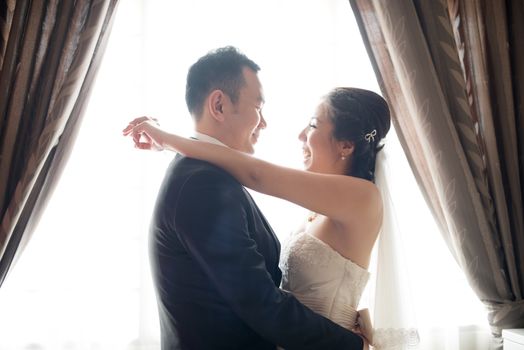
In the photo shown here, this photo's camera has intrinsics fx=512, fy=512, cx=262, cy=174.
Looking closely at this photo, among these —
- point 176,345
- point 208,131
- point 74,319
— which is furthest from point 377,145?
point 74,319

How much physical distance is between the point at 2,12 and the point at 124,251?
1.18 m

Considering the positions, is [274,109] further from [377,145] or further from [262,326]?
[262,326]

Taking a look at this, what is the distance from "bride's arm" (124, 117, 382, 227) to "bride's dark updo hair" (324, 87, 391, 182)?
0.48 ft

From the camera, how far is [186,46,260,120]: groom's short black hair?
1.54m

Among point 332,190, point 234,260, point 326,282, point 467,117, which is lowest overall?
point 326,282

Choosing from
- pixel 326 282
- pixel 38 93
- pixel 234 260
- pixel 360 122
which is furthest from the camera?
pixel 38 93

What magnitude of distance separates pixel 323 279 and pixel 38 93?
147cm

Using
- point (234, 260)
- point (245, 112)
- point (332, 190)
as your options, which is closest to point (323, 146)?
point (332, 190)

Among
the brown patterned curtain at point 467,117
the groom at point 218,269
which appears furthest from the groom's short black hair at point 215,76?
the brown patterned curtain at point 467,117

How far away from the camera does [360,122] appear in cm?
175

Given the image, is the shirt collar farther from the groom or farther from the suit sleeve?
the suit sleeve

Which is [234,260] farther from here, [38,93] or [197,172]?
[38,93]

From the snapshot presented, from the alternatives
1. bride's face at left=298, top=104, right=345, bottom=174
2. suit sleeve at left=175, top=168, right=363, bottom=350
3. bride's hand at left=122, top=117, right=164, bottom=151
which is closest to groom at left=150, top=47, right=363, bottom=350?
suit sleeve at left=175, top=168, right=363, bottom=350

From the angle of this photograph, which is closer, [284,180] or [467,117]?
[284,180]
